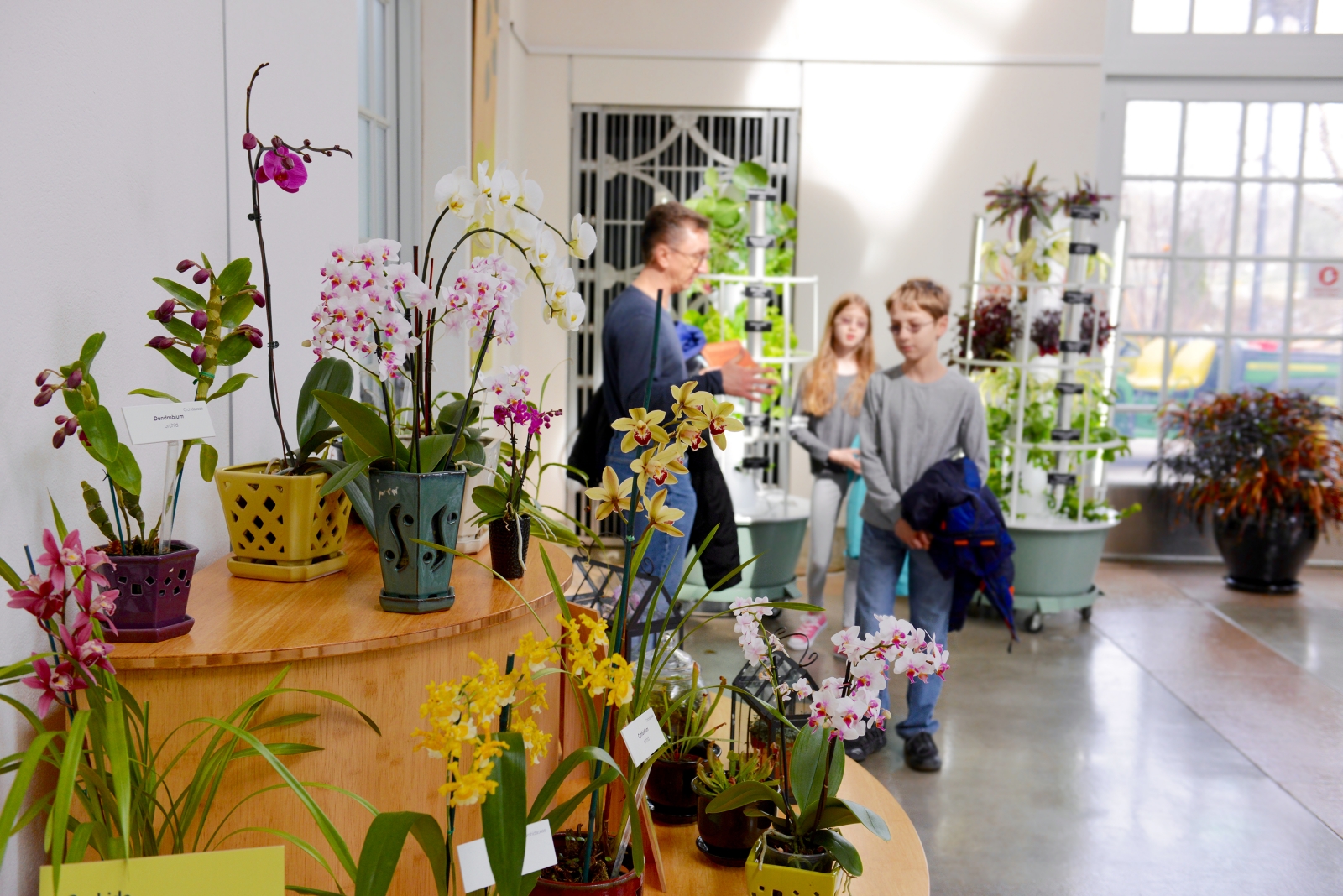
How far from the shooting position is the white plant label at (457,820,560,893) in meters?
1.05

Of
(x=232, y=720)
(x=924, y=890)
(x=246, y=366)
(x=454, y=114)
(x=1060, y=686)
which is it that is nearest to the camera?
(x=232, y=720)

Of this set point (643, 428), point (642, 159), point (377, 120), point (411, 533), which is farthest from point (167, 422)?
point (642, 159)

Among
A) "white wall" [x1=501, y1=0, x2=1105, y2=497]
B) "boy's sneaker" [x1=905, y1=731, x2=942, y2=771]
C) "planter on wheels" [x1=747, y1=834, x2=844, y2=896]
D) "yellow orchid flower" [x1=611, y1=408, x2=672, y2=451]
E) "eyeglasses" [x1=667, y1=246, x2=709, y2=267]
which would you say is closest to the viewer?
"yellow orchid flower" [x1=611, y1=408, x2=672, y2=451]

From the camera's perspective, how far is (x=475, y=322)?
1.33m

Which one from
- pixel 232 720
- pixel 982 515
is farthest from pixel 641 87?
pixel 232 720

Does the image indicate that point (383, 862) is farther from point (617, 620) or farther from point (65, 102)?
point (65, 102)

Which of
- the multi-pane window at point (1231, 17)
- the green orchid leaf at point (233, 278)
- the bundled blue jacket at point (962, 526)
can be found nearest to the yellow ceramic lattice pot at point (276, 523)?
the green orchid leaf at point (233, 278)

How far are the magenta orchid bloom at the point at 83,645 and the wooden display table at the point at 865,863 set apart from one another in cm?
82

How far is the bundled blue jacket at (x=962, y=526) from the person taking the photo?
308cm

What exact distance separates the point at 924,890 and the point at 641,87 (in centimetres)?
485

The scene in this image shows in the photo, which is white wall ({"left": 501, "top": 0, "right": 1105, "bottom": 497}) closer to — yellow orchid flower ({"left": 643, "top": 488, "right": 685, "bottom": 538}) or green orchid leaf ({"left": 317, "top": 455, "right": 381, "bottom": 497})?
green orchid leaf ({"left": 317, "top": 455, "right": 381, "bottom": 497})

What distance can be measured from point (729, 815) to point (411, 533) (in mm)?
617

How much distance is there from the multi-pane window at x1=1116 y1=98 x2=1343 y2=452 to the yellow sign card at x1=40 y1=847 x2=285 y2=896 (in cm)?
596

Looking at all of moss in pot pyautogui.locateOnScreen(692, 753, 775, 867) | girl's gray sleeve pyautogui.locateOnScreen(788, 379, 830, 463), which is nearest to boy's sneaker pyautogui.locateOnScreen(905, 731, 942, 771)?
girl's gray sleeve pyautogui.locateOnScreen(788, 379, 830, 463)
